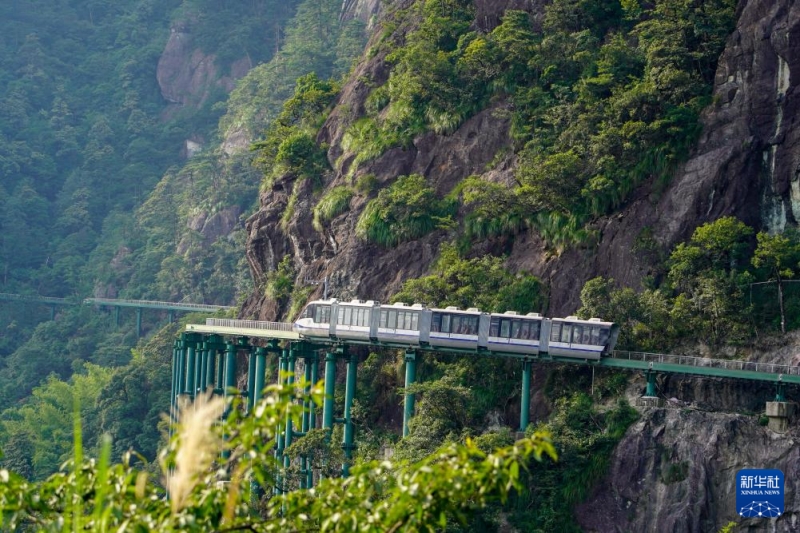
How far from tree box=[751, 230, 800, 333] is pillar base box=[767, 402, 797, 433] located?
5.41 metres

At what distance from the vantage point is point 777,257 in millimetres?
48500

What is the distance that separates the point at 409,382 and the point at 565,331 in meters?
7.02

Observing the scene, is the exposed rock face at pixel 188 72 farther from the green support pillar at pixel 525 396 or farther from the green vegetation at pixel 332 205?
the green support pillar at pixel 525 396

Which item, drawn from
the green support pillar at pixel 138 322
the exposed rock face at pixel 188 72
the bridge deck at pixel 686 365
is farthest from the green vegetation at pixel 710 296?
the exposed rock face at pixel 188 72

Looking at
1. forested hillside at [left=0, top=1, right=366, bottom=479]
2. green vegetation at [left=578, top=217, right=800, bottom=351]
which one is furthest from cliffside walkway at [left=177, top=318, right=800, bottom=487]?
forested hillside at [left=0, top=1, right=366, bottom=479]

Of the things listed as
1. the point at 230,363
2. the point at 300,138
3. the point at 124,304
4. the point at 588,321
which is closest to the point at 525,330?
the point at 588,321

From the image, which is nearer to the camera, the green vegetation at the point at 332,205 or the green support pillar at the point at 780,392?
the green support pillar at the point at 780,392

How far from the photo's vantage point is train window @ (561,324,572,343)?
47.5 meters

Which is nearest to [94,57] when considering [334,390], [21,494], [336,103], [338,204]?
[336,103]

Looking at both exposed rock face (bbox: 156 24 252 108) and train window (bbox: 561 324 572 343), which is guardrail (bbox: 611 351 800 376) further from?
exposed rock face (bbox: 156 24 252 108)

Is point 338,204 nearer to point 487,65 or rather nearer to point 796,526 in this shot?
point 487,65

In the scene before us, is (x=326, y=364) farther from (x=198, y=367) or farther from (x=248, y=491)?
(x=248, y=491)

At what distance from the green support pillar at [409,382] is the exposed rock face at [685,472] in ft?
27.7

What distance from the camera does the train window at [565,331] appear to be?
4748 centimetres
